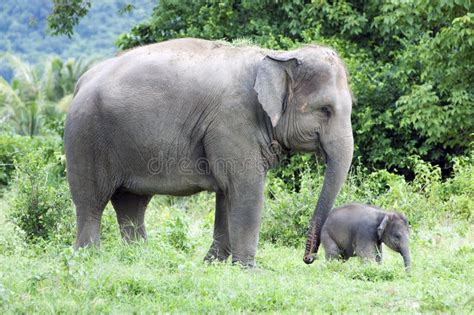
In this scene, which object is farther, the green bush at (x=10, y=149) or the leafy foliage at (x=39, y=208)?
the green bush at (x=10, y=149)

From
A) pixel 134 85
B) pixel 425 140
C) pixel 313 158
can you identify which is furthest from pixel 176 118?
pixel 425 140

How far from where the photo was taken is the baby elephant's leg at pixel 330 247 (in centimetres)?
962

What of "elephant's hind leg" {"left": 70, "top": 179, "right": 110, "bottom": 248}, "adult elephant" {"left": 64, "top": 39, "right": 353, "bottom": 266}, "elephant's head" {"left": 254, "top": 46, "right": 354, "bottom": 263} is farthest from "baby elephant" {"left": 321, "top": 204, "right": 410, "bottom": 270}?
"elephant's hind leg" {"left": 70, "top": 179, "right": 110, "bottom": 248}

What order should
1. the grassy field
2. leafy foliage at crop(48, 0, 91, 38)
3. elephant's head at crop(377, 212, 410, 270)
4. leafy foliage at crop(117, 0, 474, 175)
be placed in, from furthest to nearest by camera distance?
1. leafy foliage at crop(48, 0, 91, 38)
2. leafy foliage at crop(117, 0, 474, 175)
3. elephant's head at crop(377, 212, 410, 270)
4. the grassy field

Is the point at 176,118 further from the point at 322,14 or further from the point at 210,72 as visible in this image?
the point at 322,14

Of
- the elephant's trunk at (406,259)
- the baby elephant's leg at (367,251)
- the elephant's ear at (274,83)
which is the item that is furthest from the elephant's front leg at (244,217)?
the elephant's trunk at (406,259)

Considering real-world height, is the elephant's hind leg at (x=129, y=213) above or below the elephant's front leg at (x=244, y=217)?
below

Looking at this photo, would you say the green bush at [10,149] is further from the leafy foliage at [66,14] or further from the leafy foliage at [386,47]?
the leafy foliage at [386,47]

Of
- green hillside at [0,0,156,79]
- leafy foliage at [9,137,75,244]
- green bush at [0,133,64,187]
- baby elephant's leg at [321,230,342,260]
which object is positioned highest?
baby elephant's leg at [321,230,342,260]

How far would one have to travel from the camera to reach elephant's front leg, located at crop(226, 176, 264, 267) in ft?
29.4

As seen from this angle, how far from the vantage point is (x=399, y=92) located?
17.6 meters

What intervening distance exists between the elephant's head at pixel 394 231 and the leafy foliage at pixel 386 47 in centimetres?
572

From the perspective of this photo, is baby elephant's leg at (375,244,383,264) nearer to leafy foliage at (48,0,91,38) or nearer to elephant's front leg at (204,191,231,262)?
elephant's front leg at (204,191,231,262)

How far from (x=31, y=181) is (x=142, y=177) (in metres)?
2.54
